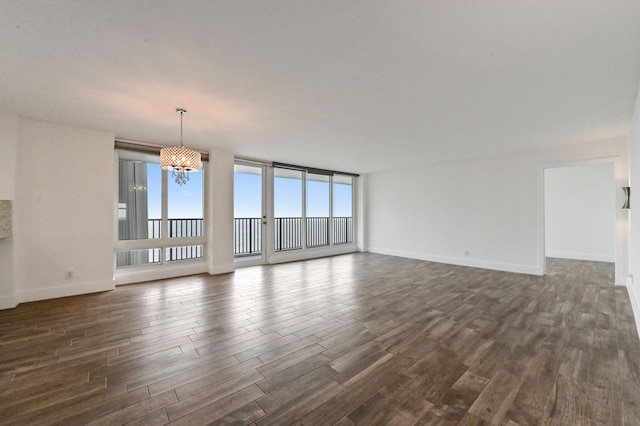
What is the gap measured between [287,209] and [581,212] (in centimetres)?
747

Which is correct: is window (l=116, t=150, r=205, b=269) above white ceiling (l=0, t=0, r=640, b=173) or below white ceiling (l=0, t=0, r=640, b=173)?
below

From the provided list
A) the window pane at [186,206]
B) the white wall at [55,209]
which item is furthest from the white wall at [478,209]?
the white wall at [55,209]

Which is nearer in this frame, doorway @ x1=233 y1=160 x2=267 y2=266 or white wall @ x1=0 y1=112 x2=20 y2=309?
white wall @ x1=0 y1=112 x2=20 y2=309

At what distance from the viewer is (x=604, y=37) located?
1.82m

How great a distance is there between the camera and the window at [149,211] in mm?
4512

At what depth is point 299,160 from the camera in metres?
6.09

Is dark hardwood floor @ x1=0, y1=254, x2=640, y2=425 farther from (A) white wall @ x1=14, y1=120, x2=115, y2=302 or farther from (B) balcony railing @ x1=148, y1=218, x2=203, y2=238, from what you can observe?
(B) balcony railing @ x1=148, y1=218, x2=203, y2=238

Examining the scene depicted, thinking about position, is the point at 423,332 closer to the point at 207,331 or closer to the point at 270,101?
the point at 207,331

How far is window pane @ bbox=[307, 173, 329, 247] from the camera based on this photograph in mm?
Answer: 7426

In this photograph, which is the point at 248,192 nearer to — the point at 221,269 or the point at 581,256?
the point at 221,269

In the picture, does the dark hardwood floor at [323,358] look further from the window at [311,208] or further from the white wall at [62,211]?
the window at [311,208]

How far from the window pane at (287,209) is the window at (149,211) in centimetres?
207

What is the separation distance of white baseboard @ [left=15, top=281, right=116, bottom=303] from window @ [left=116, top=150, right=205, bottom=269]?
0.56 m

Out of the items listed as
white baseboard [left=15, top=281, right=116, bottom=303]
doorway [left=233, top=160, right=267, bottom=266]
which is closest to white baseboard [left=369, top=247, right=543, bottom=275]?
doorway [left=233, top=160, right=267, bottom=266]
